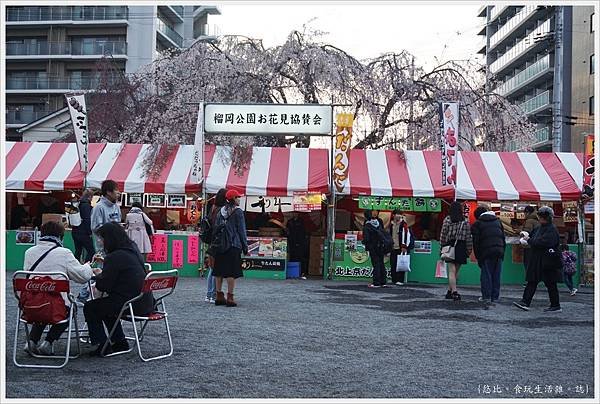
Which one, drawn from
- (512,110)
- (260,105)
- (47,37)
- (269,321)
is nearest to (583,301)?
(269,321)

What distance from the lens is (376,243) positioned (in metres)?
12.2

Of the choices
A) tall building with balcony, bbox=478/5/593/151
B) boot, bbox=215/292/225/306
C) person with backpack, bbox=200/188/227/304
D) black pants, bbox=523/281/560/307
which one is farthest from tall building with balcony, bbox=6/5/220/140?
black pants, bbox=523/281/560/307

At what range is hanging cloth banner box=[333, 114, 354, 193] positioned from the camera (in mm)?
13852

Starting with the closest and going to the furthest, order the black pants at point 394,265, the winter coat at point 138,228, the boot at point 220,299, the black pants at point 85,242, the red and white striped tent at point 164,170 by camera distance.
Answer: the boot at point 220,299, the winter coat at point 138,228, the black pants at point 85,242, the black pants at point 394,265, the red and white striped tent at point 164,170

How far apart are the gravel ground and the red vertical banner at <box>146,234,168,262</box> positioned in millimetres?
4181

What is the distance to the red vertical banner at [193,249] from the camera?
45.4 ft

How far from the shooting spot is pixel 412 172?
14594mm

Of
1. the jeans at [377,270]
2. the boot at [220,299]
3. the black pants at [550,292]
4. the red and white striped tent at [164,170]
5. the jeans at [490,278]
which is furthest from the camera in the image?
the red and white striped tent at [164,170]

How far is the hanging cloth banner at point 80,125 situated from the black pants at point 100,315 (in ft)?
29.3

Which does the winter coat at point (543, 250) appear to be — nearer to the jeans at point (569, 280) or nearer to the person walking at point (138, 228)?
the jeans at point (569, 280)

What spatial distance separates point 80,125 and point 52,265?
359 inches

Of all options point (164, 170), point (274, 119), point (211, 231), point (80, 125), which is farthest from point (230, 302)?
point (80, 125)

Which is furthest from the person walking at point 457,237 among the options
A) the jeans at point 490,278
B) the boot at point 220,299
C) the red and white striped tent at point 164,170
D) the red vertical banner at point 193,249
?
the red vertical banner at point 193,249

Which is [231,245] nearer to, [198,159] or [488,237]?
[488,237]
